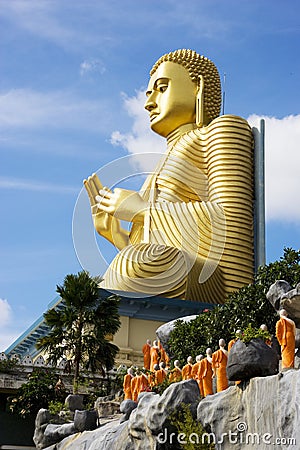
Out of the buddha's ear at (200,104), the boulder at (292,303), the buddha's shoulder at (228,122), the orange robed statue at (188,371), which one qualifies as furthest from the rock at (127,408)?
the buddha's ear at (200,104)

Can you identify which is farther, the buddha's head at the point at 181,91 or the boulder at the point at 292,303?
the buddha's head at the point at 181,91

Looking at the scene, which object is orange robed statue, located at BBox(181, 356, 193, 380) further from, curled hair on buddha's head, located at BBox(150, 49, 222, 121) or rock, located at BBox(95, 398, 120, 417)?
curled hair on buddha's head, located at BBox(150, 49, 222, 121)

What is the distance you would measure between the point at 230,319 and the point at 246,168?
12.1m

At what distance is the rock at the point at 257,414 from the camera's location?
344 inches

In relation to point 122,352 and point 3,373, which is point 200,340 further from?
point 122,352

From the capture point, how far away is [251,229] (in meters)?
27.3

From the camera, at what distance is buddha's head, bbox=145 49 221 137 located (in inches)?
1153

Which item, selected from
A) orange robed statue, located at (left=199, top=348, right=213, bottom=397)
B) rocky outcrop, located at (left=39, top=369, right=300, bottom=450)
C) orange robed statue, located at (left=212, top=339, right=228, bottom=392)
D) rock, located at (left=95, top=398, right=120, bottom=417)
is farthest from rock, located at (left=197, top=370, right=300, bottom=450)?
rock, located at (left=95, top=398, right=120, bottom=417)

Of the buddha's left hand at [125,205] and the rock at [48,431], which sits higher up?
the buddha's left hand at [125,205]

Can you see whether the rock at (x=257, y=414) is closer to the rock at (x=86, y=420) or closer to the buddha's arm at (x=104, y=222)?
the rock at (x=86, y=420)

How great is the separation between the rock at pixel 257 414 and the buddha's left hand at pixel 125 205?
54.9ft

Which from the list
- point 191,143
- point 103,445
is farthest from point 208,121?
point 103,445

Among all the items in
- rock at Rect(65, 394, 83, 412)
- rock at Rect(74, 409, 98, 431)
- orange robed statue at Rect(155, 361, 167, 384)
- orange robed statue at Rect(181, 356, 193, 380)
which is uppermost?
orange robed statue at Rect(155, 361, 167, 384)

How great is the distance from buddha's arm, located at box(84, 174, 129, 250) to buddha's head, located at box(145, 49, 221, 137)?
4000 mm
